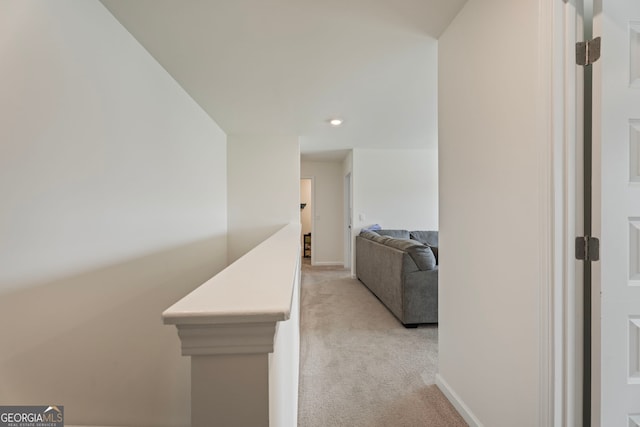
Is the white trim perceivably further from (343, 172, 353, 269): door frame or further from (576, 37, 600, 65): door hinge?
(343, 172, 353, 269): door frame

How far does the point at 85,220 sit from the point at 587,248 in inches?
82.8

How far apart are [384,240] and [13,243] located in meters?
3.14

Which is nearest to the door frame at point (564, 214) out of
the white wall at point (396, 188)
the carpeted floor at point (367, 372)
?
the carpeted floor at point (367, 372)

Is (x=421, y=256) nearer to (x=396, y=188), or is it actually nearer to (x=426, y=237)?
(x=426, y=237)

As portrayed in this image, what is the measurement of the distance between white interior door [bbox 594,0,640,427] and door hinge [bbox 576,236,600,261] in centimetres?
2

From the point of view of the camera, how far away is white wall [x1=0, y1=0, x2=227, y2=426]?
1.05 meters

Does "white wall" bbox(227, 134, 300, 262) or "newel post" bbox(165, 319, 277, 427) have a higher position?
"white wall" bbox(227, 134, 300, 262)

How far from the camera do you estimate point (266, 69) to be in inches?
84.8

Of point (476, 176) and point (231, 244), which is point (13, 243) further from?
point (231, 244)

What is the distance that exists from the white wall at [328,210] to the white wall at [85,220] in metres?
3.98

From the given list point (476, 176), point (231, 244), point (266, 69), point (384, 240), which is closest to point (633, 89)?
point (476, 176)

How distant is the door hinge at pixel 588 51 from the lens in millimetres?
936

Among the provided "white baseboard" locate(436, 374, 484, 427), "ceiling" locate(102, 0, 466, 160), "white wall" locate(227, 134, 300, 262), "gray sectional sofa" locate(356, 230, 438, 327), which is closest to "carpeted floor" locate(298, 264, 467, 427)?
"white baseboard" locate(436, 374, 484, 427)

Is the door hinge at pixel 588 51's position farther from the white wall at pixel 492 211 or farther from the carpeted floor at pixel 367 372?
the carpeted floor at pixel 367 372
